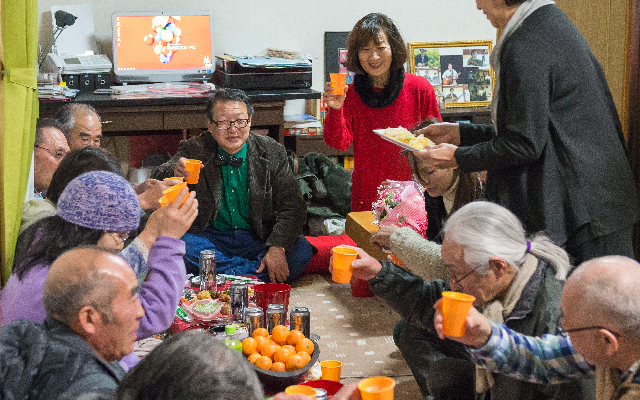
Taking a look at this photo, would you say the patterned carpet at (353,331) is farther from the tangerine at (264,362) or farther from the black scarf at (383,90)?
the black scarf at (383,90)

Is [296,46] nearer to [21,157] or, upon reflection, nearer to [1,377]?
[21,157]

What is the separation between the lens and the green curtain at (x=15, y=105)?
223 centimetres

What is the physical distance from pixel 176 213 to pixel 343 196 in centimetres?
292

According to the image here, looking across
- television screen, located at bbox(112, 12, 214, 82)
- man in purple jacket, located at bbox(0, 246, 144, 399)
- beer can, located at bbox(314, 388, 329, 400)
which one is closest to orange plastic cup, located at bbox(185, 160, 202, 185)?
man in purple jacket, located at bbox(0, 246, 144, 399)

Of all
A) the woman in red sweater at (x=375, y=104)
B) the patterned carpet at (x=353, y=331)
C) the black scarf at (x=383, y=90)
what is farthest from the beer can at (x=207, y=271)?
the black scarf at (x=383, y=90)

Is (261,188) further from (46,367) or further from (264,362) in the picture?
(46,367)

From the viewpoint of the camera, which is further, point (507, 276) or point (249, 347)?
point (249, 347)

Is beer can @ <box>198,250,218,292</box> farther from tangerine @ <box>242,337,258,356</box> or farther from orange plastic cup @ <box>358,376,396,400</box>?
orange plastic cup @ <box>358,376,396,400</box>

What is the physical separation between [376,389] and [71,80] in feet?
13.4

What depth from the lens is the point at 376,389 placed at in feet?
4.98

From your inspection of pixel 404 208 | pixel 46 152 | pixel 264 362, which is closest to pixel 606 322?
pixel 264 362

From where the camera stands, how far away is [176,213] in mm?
2238

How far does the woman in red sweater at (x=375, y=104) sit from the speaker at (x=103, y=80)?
1.97 meters

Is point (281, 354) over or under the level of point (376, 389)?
under
